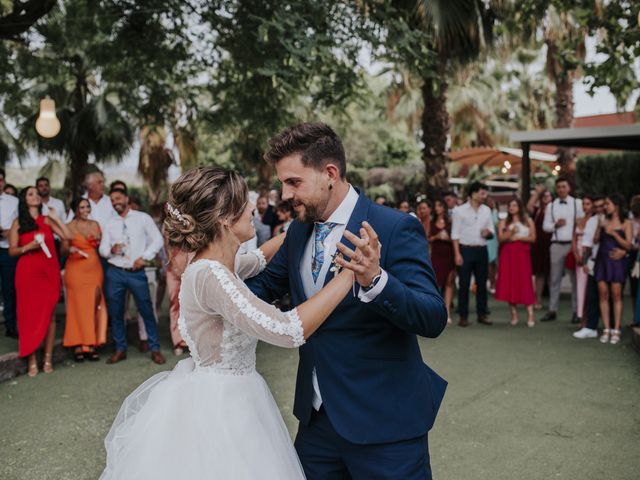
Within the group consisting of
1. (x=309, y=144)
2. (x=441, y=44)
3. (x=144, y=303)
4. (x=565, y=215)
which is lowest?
(x=144, y=303)

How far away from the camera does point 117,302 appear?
779 cm

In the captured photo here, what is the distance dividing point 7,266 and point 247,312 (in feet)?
25.7

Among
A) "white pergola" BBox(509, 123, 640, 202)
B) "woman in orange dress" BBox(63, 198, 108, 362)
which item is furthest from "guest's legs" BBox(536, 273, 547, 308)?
"woman in orange dress" BBox(63, 198, 108, 362)

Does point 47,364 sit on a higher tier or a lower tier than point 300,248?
lower

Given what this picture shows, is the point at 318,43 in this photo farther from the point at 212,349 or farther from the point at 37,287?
the point at 212,349

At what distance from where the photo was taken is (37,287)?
24.2 ft

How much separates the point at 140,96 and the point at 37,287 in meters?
5.05

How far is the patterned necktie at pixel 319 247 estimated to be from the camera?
2.55 m

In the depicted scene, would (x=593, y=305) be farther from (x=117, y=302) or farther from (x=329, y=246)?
(x=329, y=246)

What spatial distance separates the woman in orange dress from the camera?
7.68 m

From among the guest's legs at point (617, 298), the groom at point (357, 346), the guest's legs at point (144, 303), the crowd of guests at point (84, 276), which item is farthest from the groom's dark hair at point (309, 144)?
the guest's legs at point (617, 298)

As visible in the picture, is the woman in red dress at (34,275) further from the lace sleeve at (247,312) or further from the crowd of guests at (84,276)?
the lace sleeve at (247,312)

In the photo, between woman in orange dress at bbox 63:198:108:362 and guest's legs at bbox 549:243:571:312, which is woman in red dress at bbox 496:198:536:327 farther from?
woman in orange dress at bbox 63:198:108:362

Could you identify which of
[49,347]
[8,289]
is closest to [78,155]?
[8,289]
